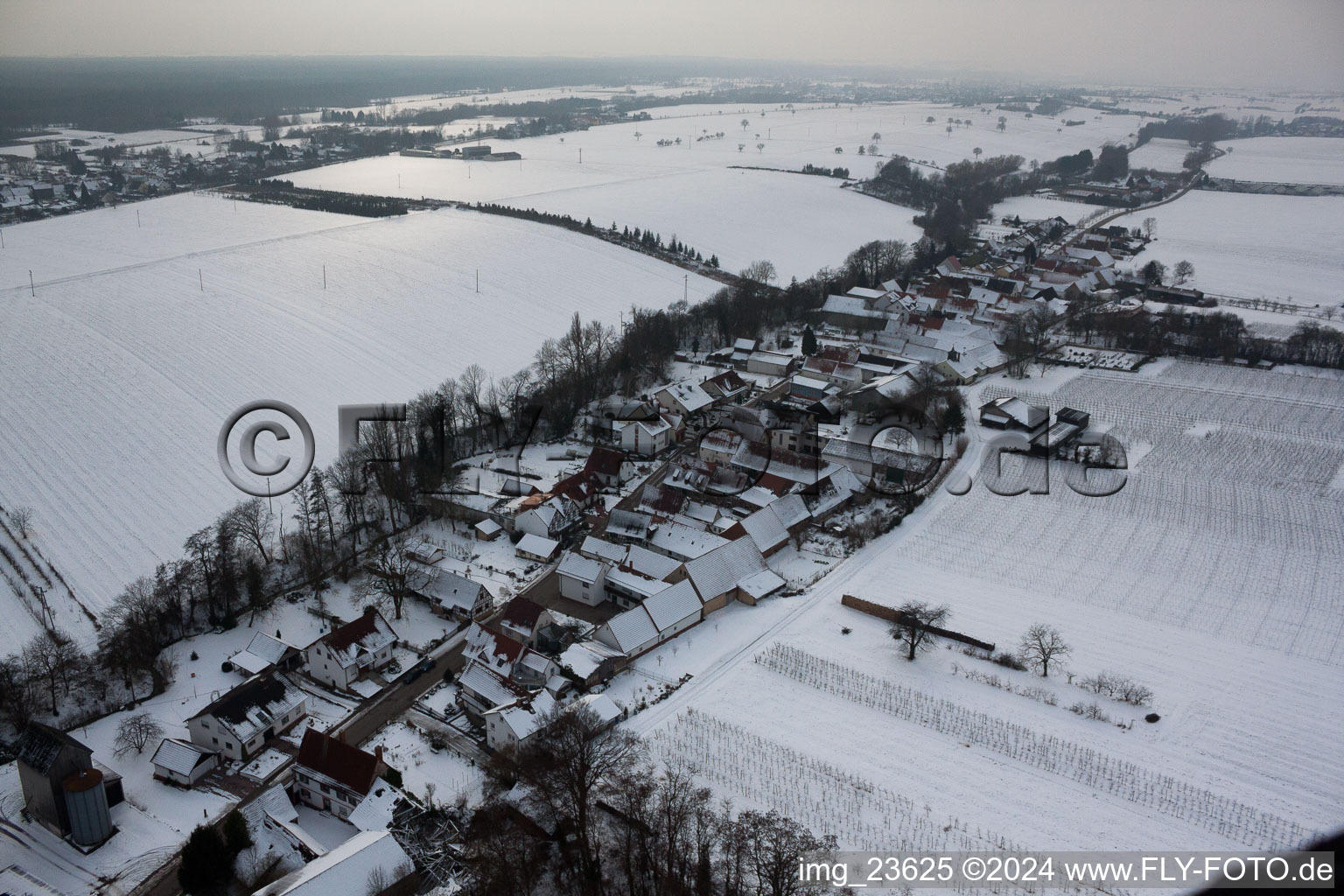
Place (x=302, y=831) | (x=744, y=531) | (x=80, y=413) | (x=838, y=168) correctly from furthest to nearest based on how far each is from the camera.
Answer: (x=838, y=168) → (x=80, y=413) → (x=744, y=531) → (x=302, y=831)

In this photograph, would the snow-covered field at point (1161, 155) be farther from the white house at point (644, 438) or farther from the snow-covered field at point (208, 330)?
the white house at point (644, 438)

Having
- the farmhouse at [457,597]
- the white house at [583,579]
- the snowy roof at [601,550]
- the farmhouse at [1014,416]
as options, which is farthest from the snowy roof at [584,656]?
the farmhouse at [1014,416]

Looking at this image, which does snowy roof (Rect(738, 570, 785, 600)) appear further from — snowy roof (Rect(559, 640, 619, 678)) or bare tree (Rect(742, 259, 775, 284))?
bare tree (Rect(742, 259, 775, 284))

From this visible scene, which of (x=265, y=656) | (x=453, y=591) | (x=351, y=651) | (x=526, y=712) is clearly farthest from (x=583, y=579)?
(x=265, y=656)

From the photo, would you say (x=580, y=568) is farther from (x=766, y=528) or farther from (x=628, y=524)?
(x=766, y=528)

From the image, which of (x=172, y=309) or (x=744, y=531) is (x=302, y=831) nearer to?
(x=744, y=531)

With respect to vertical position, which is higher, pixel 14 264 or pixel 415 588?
pixel 14 264

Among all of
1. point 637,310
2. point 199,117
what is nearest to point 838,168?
point 637,310
